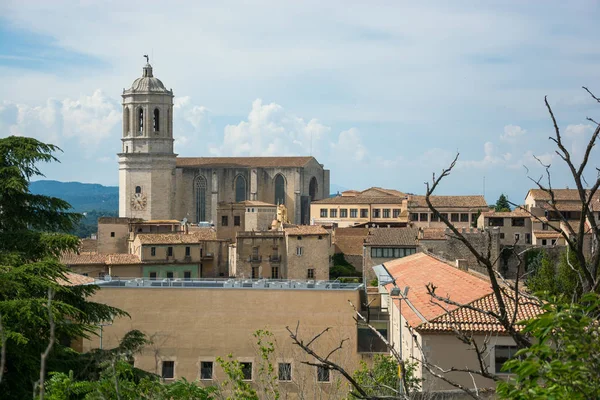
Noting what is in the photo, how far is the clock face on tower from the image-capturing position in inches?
3610

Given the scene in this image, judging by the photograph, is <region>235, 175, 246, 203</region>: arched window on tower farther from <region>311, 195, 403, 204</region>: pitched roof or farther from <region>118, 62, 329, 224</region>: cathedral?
<region>311, 195, 403, 204</region>: pitched roof

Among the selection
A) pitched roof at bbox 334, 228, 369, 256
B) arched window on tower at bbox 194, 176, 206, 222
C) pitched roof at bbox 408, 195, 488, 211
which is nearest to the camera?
pitched roof at bbox 334, 228, 369, 256

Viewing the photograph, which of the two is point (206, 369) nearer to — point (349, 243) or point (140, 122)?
point (349, 243)

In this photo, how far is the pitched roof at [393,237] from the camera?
187 ft

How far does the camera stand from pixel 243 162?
9738cm

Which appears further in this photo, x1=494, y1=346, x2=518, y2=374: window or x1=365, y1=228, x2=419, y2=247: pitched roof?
x1=365, y1=228, x2=419, y2=247: pitched roof

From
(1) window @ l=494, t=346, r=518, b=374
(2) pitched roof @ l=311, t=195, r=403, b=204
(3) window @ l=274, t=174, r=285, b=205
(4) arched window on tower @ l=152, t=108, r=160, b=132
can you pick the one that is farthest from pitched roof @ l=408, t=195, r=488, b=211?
(1) window @ l=494, t=346, r=518, b=374

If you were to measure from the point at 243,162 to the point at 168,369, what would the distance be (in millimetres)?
68257

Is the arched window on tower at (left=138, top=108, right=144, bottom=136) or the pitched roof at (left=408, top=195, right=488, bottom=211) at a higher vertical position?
the arched window on tower at (left=138, top=108, right=144, bottom=136)

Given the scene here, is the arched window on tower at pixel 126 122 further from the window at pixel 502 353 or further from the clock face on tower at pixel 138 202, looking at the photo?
the window at pixel 502 353

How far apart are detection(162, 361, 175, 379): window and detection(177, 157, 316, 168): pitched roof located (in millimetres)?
66144

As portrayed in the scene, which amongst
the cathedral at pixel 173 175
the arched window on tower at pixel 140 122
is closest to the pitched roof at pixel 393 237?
the cathedral at pixel 173 175

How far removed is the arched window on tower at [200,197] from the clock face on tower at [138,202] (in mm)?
5860

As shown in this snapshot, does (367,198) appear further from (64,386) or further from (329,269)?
(64,386)
